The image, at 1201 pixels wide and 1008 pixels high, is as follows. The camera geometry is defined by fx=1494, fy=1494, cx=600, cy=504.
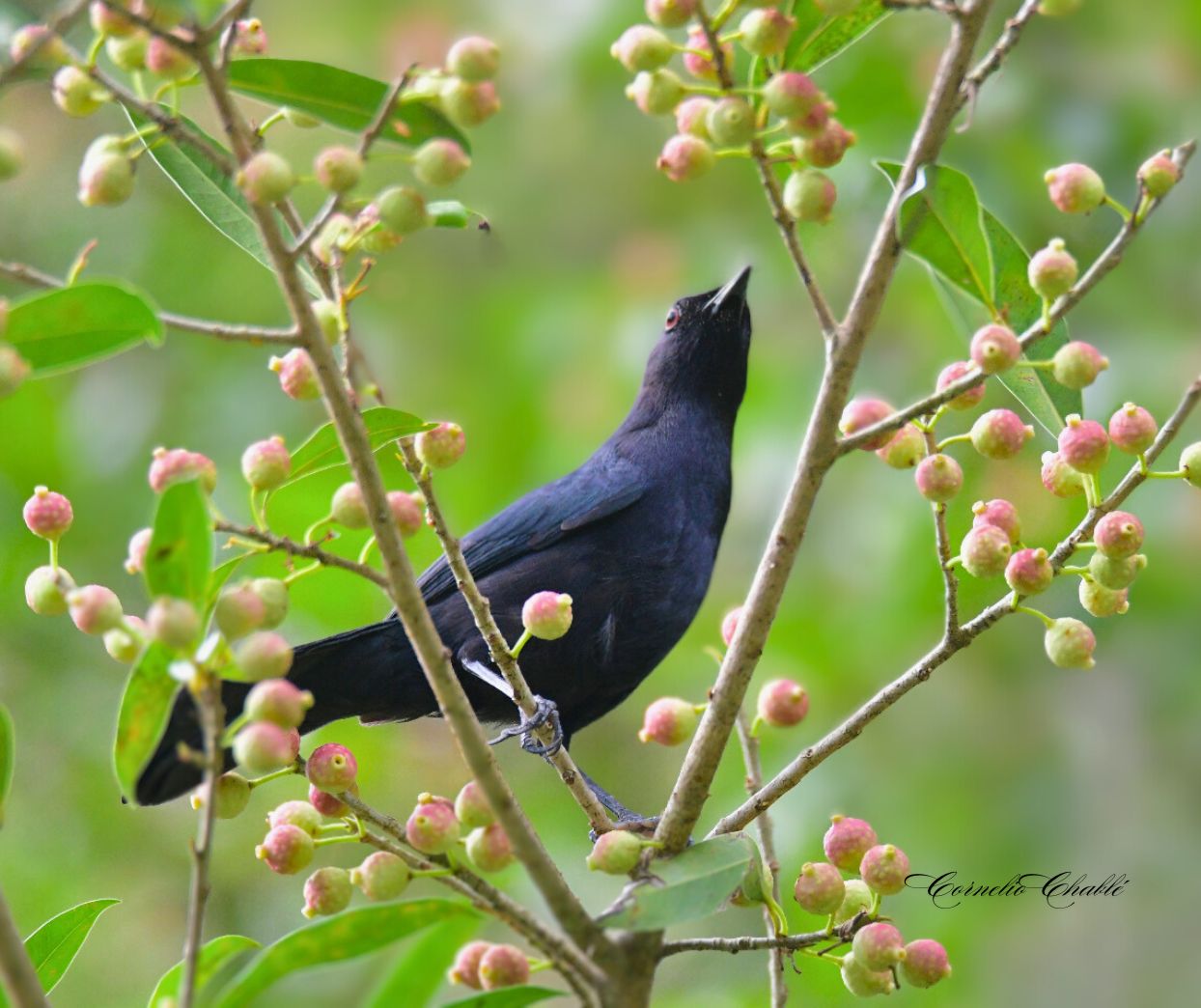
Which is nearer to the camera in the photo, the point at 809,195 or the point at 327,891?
the point at 809,195

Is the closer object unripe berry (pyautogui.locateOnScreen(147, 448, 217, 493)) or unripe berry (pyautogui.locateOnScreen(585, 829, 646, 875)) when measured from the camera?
unripe berry (pyautogui.locateOnScreen(147, 448, 217, 493))

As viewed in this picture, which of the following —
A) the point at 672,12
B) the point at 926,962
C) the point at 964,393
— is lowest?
the point at 926,962

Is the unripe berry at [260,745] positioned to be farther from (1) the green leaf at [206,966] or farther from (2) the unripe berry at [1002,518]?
(2) the unripe berry at [1002,518]

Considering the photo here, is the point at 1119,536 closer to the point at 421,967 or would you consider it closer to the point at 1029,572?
the point at 1029,572

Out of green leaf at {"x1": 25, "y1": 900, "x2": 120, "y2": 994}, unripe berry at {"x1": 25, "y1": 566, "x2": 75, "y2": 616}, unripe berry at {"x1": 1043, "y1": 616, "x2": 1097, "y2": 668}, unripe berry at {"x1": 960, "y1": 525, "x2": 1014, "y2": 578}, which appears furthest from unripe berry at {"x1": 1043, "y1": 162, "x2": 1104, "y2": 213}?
green leaf at {"x1": 25, "y1": 900, "x2": 120, "y2": 994}

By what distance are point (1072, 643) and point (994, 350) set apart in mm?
482

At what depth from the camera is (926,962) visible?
77.0 inches

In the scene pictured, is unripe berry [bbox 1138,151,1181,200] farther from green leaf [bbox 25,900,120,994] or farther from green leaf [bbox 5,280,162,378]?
green leaf [bbox 25,900,120,994]

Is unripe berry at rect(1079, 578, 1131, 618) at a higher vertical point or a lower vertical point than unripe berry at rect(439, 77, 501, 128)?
lower

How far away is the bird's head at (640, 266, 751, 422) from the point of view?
4301 mm

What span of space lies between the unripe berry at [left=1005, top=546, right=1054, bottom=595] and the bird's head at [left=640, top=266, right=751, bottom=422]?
2401 mm

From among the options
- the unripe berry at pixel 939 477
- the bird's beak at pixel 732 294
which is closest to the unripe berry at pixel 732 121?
the unripe berry at pixel 939 477

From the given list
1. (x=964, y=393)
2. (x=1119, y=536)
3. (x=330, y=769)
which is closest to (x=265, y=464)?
(x=330, y=769)

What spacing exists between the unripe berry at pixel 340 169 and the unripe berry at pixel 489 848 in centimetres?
76
